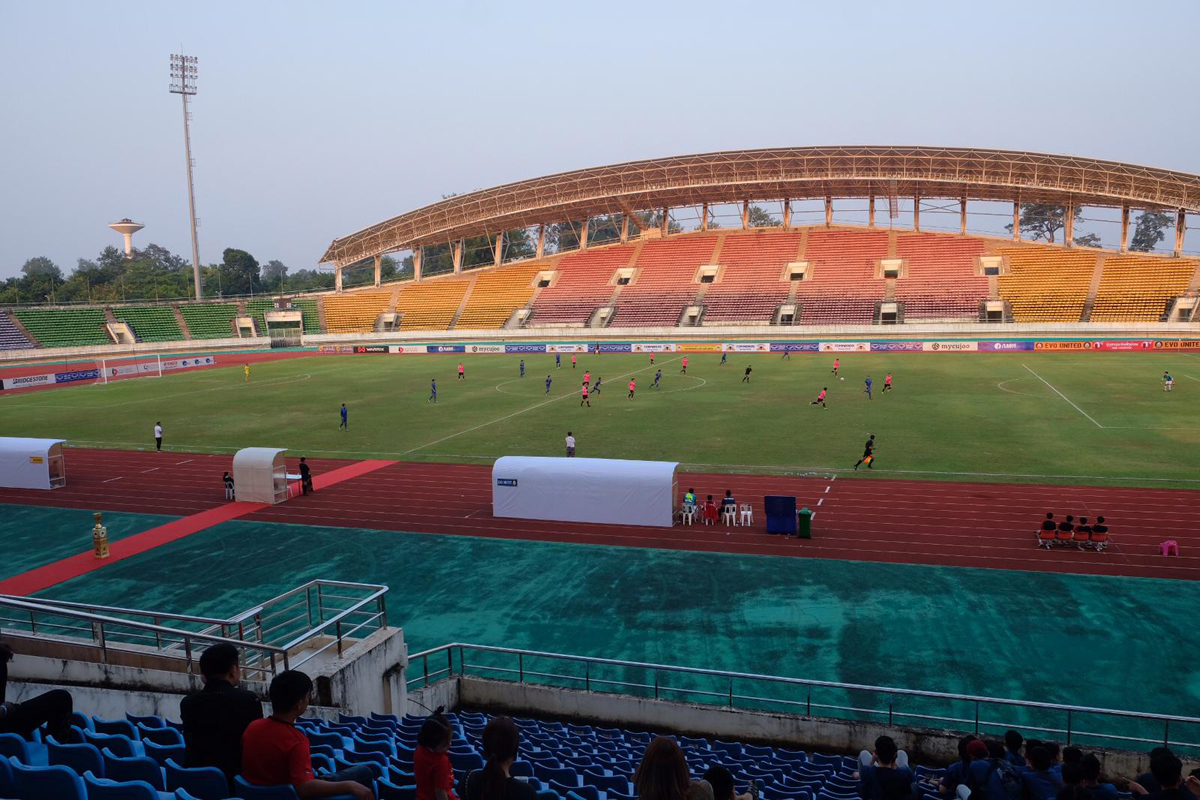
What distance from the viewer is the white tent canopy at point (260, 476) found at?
2097 centimetres

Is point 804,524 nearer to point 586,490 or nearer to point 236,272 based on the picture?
point 586,490

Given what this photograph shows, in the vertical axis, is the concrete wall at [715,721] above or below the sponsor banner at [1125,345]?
below

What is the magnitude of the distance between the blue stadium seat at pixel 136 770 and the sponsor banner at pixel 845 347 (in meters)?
61.2

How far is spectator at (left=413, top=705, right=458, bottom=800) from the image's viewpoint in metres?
4.39

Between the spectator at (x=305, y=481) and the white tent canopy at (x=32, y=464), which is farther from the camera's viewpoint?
the white tent canopy at (x=32, y=464)

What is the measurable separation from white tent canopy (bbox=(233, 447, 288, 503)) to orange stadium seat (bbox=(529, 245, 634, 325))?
178 ft

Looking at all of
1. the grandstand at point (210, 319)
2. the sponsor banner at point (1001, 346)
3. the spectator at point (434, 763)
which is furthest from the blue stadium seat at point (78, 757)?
the grandstand at point (210, 319)

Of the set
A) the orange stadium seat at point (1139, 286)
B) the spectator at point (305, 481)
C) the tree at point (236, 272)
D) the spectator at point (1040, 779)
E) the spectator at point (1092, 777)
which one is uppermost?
the tree at point (236, 272)

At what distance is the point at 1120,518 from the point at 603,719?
14627mm

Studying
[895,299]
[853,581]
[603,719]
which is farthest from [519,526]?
[895,299]

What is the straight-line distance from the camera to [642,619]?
1308 cm

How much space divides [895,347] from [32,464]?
2224 inches

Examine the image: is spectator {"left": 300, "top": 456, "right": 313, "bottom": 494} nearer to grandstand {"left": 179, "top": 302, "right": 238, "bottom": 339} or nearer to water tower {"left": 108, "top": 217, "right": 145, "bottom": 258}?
grandstand {"left": 179, "top": 302, "right": 238, "bottom": 339}

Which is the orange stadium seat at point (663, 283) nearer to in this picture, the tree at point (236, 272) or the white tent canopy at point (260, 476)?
the white tent canopy at point (260, 476)
